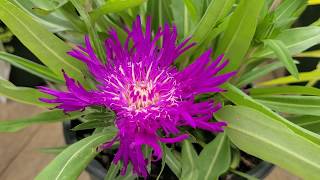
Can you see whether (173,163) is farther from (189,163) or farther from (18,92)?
(18,92)

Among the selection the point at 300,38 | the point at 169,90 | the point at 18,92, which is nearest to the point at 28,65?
the point at 18,92

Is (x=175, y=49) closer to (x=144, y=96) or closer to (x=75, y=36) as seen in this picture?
(x=144, y=96)

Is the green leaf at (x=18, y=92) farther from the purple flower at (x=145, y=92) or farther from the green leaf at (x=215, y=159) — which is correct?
the green leaf at (x=215, y=159)

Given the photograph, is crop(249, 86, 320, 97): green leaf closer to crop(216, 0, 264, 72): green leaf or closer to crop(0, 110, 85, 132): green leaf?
crop(216, 0, 264, 72): green leaf

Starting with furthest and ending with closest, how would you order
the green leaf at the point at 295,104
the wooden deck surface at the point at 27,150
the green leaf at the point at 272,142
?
1. the wooden deck surface at the point at 27,150
2. the green leaf at the point at 295,104
3. the green leaf at the point at 272,142

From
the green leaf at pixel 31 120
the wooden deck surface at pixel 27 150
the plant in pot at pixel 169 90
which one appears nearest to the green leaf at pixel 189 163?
the plant in pot at pixel 169 90

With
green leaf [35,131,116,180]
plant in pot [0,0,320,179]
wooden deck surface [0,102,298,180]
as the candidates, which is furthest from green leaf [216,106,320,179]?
wooden deck surface [0,102,298,180]

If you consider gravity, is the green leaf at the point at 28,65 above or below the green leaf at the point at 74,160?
above
